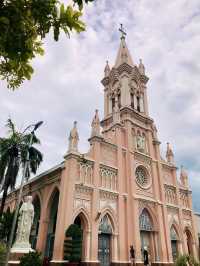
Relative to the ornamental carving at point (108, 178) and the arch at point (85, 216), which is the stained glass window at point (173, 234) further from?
the arch at point (85, 216)

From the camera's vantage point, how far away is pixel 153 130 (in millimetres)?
32094

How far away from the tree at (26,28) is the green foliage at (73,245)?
646 inches

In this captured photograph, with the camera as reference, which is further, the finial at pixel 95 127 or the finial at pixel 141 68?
the finial at pixel 141 68

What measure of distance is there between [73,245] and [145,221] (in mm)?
10483

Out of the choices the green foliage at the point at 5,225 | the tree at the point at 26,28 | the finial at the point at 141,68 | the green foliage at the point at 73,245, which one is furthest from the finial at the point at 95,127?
the tree at the point at 26,28

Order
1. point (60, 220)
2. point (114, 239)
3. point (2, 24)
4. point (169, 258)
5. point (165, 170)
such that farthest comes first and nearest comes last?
1. point (165, 170)
2. point (169, 258)
3. point (114, 239)
4. point (60, 220)
5. point (2, 24)

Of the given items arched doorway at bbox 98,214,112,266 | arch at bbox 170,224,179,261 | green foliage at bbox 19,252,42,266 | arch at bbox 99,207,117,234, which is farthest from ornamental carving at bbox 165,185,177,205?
green foliage at bbox 19,252,42,266

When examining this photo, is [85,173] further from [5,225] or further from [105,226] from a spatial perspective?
[5,225]

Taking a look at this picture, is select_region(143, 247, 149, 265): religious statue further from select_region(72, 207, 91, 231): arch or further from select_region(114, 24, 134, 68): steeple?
select_region(114, 24, 134, 68): steeple

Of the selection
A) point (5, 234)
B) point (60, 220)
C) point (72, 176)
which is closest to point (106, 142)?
point (72, 176)

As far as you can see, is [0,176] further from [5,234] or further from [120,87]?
[120,87]

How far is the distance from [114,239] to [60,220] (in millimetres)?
5973

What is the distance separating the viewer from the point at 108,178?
23.8m

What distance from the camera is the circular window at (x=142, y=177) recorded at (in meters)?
26.9
